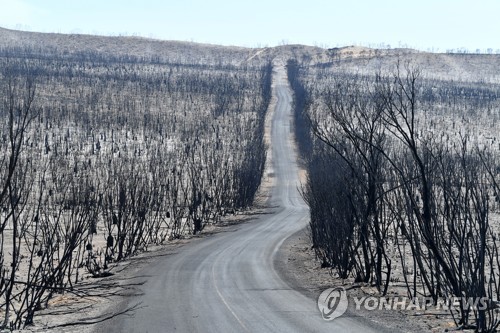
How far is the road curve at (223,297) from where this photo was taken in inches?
618

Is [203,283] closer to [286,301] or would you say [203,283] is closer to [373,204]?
[286,301]

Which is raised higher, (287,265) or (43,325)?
(43,325)

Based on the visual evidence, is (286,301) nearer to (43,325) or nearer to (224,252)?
(43,325)

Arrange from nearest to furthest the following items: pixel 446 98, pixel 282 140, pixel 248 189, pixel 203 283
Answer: pixel 203 283 → pixel 248 189 → pixel 282 140 → pixel 446 98

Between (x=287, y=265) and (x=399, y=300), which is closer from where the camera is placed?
(x=399, y=300)

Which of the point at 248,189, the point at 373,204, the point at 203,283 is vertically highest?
the point at 373,204

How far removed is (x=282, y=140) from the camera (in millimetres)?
127562

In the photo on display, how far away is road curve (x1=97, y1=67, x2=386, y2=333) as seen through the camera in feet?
51.5

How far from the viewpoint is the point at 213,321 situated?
1638 cm

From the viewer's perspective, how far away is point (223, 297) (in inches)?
795

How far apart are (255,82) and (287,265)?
169 metres

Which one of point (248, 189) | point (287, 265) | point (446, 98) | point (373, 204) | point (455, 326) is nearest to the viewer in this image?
point (455, 326)

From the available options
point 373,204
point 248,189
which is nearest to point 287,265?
point 373,204

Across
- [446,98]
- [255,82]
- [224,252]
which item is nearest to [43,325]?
[224,252]
